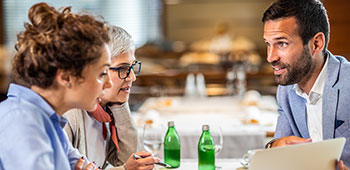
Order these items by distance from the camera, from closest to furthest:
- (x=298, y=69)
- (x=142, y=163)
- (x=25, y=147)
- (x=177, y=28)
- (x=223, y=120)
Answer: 1. (x=25, y=147)
2. (x=142, y=163)
3. (x=298, y=69)
4. (x=223, y=120)
5. (x=177, y=28)

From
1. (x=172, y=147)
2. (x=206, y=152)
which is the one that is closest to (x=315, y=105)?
(x=206, y=152)

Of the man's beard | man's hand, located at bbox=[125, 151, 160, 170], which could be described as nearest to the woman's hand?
man's hand, located at bbox=[125, 151, 160, 170]

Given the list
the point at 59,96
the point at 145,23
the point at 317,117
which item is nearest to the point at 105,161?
the point at 59,96

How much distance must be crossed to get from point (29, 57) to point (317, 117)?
1.17 m

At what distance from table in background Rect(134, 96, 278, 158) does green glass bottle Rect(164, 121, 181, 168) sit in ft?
→ 2.10

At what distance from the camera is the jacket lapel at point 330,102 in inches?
61.8

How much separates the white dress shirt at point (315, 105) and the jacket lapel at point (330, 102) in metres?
→ 0.05

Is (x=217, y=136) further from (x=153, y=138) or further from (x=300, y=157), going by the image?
(x=300, y=157)

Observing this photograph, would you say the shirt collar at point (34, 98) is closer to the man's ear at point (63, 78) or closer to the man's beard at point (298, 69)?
the man's ear at point (63, 78)

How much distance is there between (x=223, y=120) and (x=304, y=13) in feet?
5.00

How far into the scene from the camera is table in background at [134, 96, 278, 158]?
261cm

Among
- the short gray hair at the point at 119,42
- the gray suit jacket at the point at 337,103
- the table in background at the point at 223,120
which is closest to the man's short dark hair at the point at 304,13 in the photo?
the gray suit jacket at the point at 337,103

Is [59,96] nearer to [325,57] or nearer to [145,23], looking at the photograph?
[325,57]

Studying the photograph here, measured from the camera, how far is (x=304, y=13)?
5.10 ft
